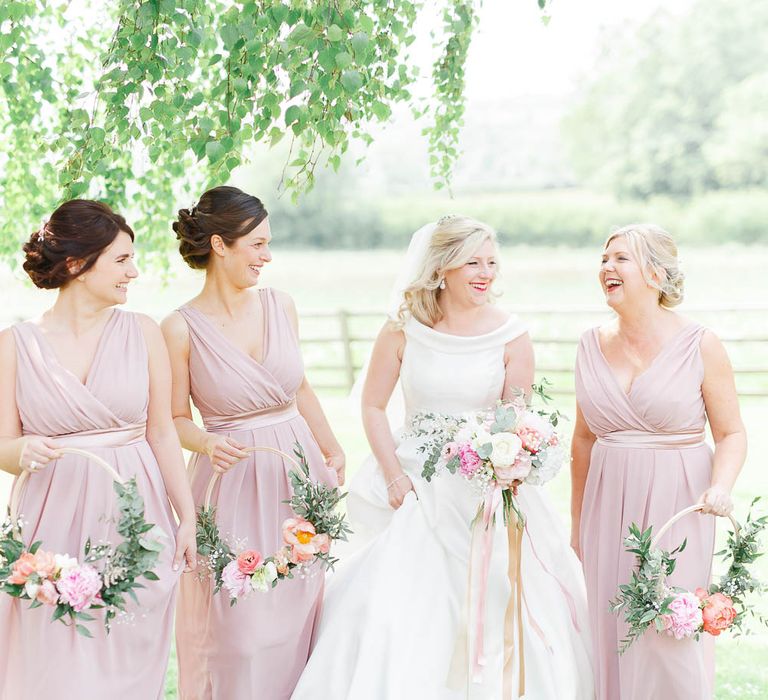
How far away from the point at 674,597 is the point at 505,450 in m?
0.82

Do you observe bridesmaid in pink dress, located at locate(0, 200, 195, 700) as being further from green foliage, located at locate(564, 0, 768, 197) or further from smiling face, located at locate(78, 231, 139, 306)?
green foliage, located at locate(564, 0, 768, 197)

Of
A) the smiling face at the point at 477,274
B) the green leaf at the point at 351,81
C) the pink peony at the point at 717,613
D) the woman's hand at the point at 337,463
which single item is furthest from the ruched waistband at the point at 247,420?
the pink peony at the point at 717,613

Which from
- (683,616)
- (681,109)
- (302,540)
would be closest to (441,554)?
(302,540)

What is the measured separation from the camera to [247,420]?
4.62 metres

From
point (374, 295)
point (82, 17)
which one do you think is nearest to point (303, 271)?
point (374, 295)

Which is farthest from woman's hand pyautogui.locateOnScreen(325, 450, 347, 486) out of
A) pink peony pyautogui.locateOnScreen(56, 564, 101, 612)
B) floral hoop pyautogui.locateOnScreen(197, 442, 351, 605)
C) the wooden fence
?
the wooden fence

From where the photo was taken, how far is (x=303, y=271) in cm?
2772

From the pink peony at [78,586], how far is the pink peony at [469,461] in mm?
1361

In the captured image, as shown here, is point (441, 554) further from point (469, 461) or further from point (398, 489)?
point (469, 461)

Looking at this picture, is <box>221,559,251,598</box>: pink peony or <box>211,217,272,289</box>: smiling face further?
<box>211,217,272,289</box>: smiling face

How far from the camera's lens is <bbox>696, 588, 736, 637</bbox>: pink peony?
388 cm

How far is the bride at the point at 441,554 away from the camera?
4395 millimetres

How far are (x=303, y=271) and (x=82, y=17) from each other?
2059 cm

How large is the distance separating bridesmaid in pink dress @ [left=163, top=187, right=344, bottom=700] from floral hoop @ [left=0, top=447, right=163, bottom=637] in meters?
0.88
